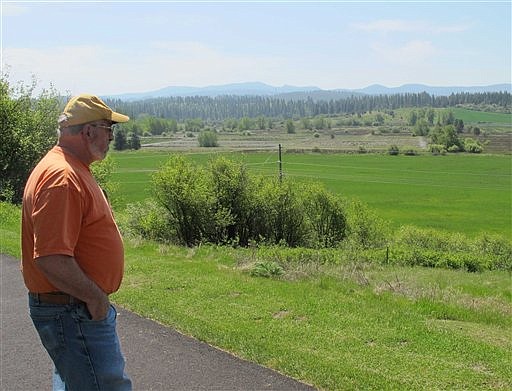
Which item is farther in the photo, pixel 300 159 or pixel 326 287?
pixel 300 159

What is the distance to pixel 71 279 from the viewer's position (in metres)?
3.05

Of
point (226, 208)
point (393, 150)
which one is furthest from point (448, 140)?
point (226, 208)

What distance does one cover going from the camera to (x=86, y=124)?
3.32 meters

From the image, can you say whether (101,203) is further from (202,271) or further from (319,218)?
(319,218)

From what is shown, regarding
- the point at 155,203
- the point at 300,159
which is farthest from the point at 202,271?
the point at 300,159

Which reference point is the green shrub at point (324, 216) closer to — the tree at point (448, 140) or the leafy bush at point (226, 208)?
the leafy bush at point (226, 208)

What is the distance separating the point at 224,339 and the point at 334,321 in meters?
1.42

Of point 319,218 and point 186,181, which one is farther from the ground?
point 186,181

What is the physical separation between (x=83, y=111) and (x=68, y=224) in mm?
683

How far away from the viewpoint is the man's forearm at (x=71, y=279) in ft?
9.87

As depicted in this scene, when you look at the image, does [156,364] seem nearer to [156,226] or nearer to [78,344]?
[78,344]

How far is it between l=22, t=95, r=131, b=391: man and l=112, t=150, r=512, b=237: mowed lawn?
22280mm

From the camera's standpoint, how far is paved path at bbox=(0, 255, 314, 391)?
5.17 m

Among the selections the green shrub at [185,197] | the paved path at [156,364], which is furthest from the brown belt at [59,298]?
the green shrub at [185,197]
